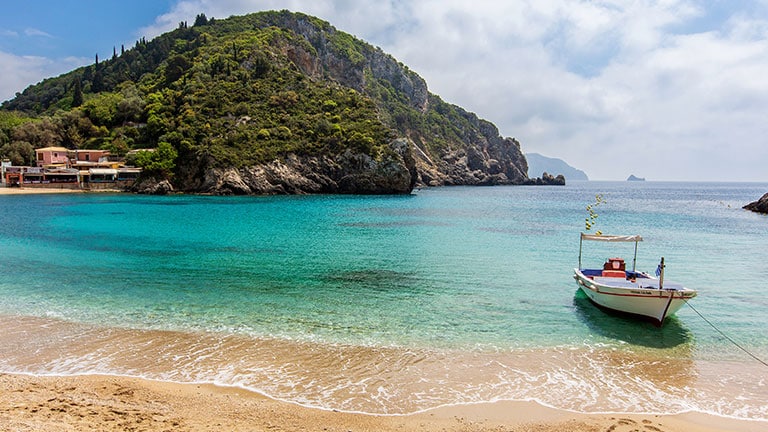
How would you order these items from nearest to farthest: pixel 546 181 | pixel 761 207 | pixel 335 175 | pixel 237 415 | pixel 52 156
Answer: pixel 237 415 → pixel 761 207 → pixel 335 175 → pixel 52 156 → pixel 546 181

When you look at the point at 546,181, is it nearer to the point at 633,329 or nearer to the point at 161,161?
the point at 161,161

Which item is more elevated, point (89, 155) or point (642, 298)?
point (89, 155)

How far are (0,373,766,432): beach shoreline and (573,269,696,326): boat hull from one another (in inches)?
219

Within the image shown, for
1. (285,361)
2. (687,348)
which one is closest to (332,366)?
→ (285,361)

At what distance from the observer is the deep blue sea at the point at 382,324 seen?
9.70 m

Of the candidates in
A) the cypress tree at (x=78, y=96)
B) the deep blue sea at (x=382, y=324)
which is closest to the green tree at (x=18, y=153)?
the cypress tree at (x=78, y=96)

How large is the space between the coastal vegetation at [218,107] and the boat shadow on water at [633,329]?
68.0m

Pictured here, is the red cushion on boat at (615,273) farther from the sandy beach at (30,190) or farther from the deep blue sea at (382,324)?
the sandy beach at (30,190)

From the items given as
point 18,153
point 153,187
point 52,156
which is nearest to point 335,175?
point 153,187

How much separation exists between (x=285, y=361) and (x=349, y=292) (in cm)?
667

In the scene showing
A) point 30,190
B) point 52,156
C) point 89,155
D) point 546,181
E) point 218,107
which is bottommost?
point 30,190

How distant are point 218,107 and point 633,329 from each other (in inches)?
3449

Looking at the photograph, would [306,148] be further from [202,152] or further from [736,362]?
[736,362]

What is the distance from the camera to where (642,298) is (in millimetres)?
13984
